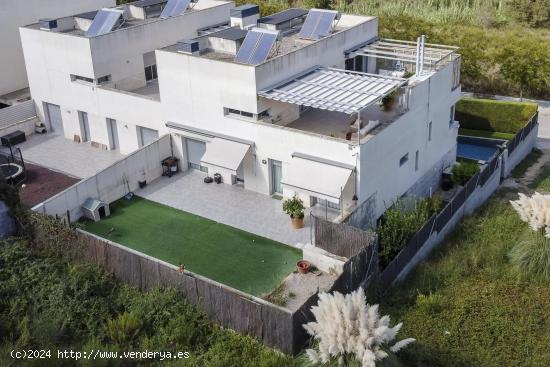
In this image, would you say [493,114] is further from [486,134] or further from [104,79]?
[104,79]

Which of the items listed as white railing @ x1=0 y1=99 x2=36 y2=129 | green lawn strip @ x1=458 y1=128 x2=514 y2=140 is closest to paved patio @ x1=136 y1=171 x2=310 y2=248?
white railing @ x1=0 y1=99 x2=36 y2=129

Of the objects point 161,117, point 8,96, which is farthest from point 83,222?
point 8,96

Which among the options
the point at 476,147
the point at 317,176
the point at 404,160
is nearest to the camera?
the point at 317,176

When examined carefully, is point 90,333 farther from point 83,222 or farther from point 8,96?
point 8,96

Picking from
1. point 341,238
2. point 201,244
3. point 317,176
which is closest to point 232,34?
point 317,176

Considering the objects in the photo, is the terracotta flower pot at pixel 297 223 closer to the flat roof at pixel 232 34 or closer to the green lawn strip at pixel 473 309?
the green lawn strip at pixel 473 309

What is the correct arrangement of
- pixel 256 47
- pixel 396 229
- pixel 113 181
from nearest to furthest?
pixel 396 229 → pixel 256 47 → pixel 113 181
